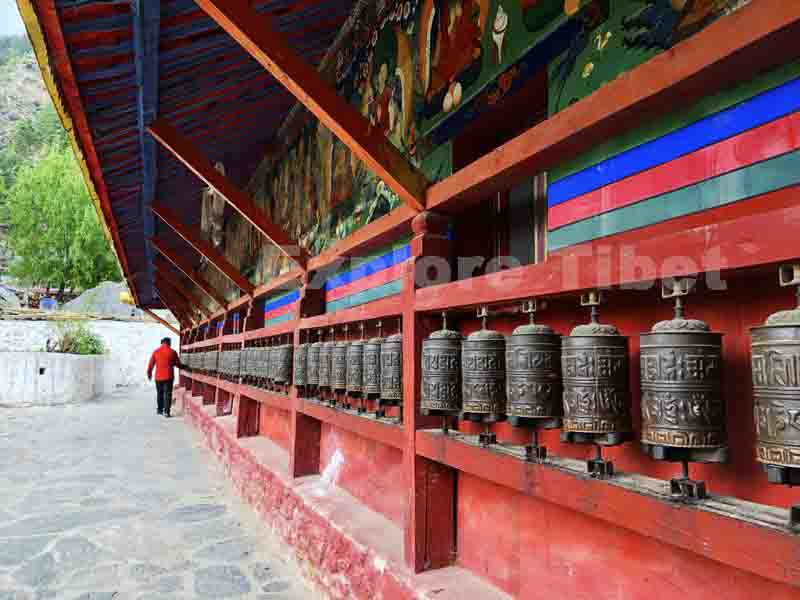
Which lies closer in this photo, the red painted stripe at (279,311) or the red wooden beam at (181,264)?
the red painted stripe at (279,311)

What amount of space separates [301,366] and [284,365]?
614 millimetres

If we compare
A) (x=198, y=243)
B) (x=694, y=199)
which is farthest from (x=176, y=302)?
(x=694, y=199)

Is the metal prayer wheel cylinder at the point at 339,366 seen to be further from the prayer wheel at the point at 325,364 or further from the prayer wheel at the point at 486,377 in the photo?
the prayer wheel at the point at 486,377

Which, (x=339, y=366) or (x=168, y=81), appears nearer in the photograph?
(x=339, y=366)

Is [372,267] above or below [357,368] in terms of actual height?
above

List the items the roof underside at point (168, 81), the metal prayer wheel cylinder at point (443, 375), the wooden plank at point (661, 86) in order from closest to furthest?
the wooden plank at point (661, 86) < the metal prayer wheel cylinder at point (443, 375) < the roof underside at point (168, 81)

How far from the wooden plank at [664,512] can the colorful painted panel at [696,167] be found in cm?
91

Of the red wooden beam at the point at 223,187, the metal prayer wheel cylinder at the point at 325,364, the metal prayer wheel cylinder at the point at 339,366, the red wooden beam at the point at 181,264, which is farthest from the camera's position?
the red wooden beam at the point at 181,264

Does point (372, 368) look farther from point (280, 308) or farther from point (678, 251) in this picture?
point (280, 308)

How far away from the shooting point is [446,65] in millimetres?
3215

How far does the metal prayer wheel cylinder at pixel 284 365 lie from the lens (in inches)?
200

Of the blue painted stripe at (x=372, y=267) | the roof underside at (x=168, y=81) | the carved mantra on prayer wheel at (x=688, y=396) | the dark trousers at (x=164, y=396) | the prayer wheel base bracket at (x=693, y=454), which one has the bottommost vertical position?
the dark trousers at (x=164, y=396)

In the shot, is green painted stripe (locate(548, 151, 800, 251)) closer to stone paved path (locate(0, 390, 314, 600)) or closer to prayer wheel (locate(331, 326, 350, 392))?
prayer wheel (locate(331, 326, 350, 392))

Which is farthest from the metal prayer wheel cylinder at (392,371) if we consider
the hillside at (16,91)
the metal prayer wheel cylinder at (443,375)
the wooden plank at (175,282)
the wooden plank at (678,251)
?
the hillside at (16,91)
